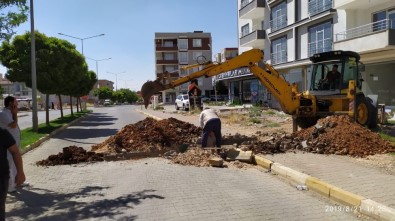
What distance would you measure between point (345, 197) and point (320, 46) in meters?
27.6

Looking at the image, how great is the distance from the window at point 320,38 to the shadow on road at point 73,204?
26782 millimetres

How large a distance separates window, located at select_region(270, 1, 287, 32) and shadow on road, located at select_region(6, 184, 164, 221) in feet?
110

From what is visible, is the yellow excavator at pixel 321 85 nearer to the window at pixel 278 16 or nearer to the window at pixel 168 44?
the window at pixel 278 16

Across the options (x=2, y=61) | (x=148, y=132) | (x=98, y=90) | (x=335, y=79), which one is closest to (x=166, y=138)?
(x=148, y=132)

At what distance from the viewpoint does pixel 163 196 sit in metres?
7.21

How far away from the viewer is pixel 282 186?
7.91 meters

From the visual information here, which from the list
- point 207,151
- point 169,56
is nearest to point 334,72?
point 207,151

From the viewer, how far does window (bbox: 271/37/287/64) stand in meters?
38.8

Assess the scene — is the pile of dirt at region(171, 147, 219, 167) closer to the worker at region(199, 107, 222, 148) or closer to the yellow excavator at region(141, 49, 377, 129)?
the worker at region(199, 107, 222, 148)

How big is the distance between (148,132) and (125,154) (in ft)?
6.10

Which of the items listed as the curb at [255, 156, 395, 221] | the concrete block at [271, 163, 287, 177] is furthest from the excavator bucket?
the curb at [255, 156, 395, 221]

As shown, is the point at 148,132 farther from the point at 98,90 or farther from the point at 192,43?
the point at 98,90

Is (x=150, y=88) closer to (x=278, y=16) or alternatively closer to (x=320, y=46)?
(x=320, y=46)
